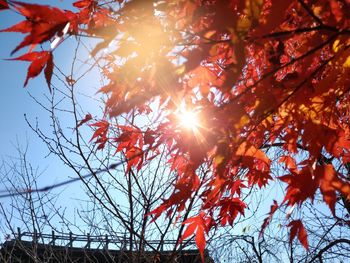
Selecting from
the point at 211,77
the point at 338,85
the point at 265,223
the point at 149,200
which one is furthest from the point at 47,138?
the point at 338,85

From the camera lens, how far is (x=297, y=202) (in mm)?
1778

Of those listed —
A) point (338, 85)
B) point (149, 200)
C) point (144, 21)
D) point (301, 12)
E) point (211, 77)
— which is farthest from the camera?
point (149, 200)

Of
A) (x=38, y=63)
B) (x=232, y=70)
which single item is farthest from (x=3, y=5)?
(x=232, y=70)

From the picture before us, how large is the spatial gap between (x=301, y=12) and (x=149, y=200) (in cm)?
337

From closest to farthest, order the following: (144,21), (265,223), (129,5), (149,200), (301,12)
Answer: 1. (129,5)
2. (144,21)
3. (301,12)
4. (265,223)
5. (149,200)

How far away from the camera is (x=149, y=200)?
4441 millimetres

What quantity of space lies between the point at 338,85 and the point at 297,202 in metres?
0.66

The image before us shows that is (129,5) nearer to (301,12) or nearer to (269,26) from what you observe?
(269,26)

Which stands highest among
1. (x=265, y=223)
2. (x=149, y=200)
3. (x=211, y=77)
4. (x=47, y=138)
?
(x=47, y=138)

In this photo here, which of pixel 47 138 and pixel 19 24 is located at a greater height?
pixel 47 138

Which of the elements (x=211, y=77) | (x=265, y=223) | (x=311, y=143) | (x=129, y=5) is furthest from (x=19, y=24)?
(x=265, y=223)

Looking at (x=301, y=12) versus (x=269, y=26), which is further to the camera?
(x=301, y=12)

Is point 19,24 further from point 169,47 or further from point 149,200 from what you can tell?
point 149,200

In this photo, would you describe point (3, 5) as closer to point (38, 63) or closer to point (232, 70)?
point (38, 63)
